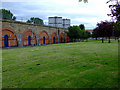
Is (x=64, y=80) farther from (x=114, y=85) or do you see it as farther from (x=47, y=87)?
(x=114, y=85)

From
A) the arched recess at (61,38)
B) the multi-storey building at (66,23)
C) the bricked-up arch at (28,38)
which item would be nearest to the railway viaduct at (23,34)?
the bricked-up arch at (28,38)

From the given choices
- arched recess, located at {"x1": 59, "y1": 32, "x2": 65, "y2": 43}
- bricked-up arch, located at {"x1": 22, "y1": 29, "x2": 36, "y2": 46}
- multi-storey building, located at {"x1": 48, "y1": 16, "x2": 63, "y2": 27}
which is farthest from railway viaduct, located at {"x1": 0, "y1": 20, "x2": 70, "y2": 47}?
multi-storey building, located at {"x1": 48, "y1": 16, "x2": 63, "y2": 27}

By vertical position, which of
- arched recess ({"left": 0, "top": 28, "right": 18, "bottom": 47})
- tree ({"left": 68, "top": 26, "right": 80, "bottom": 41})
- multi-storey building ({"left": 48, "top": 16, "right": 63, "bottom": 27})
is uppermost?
multi-storey building ({"left": 48, "top": 16, "right": 63, "bottom": 27})

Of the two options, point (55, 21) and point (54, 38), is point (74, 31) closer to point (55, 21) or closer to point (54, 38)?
point (54, 38)

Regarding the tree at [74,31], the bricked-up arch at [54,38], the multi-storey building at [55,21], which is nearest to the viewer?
the bricked-up arch at [54,38]

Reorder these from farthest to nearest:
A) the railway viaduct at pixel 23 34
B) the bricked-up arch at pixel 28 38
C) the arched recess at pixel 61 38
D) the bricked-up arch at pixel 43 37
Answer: the arched recess at pixel 61 38, the bricked-up arch at pixel 43 37, the bricked-up arch at pixel 28 38, the railway viaduct at pixel 23 34

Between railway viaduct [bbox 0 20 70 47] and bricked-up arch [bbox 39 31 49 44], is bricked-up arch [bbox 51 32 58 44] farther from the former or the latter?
bricked-up arch [bbox 39 31 49 44]

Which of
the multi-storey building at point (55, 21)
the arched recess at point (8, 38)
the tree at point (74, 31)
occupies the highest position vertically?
the multi-storey building at point (55, 21)

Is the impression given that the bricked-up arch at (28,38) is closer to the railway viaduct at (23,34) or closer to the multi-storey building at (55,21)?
the railway viaduct at (23,34)

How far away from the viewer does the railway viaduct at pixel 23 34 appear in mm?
23719

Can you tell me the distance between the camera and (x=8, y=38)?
80.0 ft

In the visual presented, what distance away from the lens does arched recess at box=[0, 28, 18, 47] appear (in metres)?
23.4

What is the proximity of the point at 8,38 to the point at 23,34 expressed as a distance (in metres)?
4.25

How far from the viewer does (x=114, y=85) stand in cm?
393
